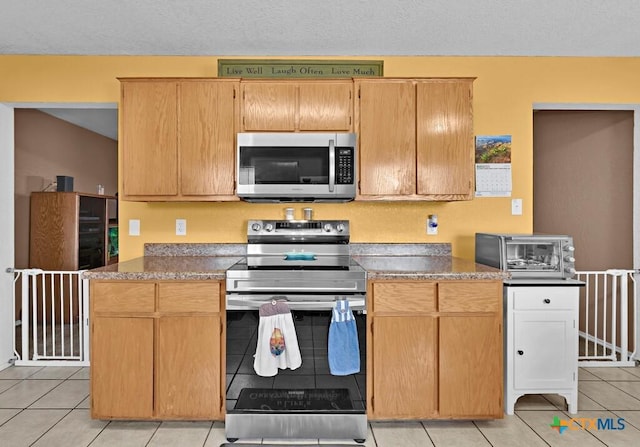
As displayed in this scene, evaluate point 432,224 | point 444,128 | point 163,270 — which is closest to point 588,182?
point 432,224

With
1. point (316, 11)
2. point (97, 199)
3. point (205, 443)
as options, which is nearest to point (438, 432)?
point (205, 443)

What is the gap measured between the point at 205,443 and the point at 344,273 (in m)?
1.18

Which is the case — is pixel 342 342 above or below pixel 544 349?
above

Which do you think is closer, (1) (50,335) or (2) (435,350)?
(2) (435,350)

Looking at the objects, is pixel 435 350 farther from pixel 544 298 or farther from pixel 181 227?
pixel 181 227

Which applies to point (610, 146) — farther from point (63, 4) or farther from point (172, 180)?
point (63, 4)

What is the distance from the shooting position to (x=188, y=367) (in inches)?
92.3

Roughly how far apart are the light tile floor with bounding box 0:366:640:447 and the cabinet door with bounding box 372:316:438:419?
0.13 meters

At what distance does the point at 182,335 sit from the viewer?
2346mm

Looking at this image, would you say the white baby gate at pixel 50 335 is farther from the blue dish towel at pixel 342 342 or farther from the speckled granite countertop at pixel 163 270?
the blue dish towel at pixel 342 342

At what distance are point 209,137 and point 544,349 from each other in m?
2.52

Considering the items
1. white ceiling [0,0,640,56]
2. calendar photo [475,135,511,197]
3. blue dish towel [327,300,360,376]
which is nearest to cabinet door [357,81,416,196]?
white ceiling [0,0,640,56]

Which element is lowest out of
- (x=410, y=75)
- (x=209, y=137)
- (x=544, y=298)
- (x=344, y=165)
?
(x=544, y=298)

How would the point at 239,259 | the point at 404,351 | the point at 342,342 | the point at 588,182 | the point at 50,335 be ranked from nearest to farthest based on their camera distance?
the point at 342,342, the point at 404,351, the point at 239,259, the point at 588,182, the point at 50,335
